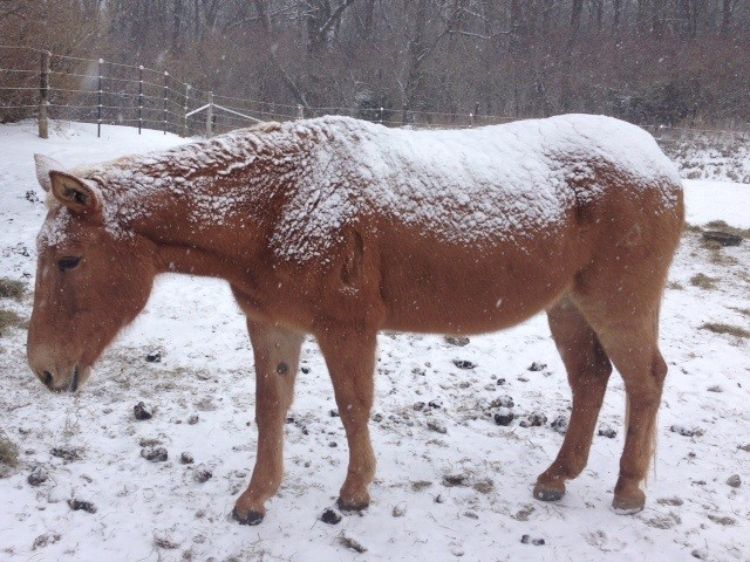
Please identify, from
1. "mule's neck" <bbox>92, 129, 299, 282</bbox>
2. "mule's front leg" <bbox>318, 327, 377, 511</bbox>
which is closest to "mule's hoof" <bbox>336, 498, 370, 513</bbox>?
"mule's front leg" <bbox>318, 327, 377, 511</bbox>

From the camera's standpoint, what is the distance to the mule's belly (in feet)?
9.64

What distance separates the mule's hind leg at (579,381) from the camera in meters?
3.52

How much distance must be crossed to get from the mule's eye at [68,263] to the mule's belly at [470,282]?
138 cm

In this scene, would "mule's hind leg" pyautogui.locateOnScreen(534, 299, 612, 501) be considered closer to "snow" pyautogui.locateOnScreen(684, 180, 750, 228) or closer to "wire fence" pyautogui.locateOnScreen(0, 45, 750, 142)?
"snow" pyautogui.locateOnScreen(684, 180, 750, 228)

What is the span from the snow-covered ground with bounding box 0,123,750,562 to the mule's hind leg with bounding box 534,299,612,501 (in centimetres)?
19

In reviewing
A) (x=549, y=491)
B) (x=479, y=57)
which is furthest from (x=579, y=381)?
(x=479, y=57)

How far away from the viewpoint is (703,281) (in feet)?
25.2

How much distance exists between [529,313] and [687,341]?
136 inches

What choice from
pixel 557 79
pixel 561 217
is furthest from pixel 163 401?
pixel 557 79

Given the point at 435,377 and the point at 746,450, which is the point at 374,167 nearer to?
the point at 435,377

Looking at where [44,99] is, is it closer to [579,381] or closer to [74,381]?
[74,381]

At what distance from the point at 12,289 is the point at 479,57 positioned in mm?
25669

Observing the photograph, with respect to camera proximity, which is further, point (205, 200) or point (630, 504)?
point (630, 504)

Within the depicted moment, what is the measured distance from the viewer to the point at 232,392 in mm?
4559
